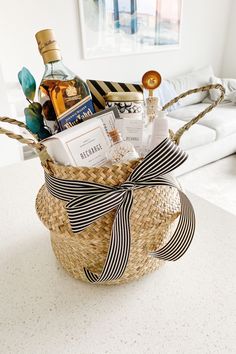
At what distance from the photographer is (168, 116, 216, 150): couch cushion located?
2.23 metres

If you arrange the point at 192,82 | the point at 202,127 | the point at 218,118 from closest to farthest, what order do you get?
1. the point at 202,127
2. the point at 218,118
3. the point at 192,82

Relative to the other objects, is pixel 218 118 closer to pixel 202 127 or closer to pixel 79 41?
pixel 202 127

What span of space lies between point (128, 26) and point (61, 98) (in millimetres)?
2462

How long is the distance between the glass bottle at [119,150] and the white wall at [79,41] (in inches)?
73.4

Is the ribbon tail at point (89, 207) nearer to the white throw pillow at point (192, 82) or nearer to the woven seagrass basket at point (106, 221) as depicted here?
the woven seagrass basket at point (106, 221)

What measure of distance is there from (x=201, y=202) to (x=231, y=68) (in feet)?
11.8

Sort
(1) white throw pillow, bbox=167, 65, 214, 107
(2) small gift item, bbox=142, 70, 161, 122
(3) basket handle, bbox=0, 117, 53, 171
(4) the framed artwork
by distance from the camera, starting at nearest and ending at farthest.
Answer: (3) basket handle, bbox=0, 117, 53, 171
(2) small gift item, bbox=142, 70, 161, 122
(4) the framed artwork
(1) white throw pillow, bbox=167, 65, 214, 107

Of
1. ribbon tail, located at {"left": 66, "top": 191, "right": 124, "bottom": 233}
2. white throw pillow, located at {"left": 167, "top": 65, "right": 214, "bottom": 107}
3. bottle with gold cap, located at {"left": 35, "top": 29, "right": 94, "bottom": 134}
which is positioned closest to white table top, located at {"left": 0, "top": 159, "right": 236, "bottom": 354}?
ribbon tail, located at {"left": 66, "top": 191, "right": 124, "bottom": 233}

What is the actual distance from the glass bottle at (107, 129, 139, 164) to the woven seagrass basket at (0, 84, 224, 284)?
24mm

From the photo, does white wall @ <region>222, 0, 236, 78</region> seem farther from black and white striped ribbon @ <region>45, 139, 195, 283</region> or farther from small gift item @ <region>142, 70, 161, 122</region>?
black and white striped ribbon @ <region>45, 139, 195, 283</region>

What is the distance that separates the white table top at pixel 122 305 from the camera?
14.3 inches

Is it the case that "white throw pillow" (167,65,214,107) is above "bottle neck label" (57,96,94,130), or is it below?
below

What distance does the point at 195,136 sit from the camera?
2.27 m

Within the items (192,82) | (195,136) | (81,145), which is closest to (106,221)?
(81,145)
